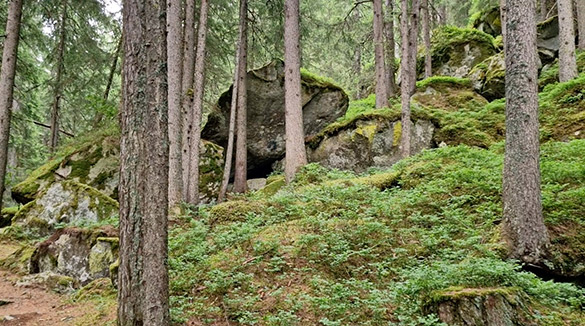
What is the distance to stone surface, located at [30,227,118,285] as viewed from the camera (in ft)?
23.0

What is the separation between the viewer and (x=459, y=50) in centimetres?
1808

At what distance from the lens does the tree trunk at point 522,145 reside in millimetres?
4973

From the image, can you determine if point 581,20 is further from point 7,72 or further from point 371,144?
point 7,72

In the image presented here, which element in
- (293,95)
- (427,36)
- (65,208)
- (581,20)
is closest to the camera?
(65,208)

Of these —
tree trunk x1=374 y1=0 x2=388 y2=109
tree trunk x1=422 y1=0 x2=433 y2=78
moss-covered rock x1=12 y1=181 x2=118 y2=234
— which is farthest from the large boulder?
moss-covered rock x1=12 y1=181 x2=118 y2=234

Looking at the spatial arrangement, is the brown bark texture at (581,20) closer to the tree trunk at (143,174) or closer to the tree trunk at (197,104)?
the tree trunk at (197,104)

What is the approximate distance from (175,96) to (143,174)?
242 inches

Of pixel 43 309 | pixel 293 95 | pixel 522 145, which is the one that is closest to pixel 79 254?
pixel 43 309

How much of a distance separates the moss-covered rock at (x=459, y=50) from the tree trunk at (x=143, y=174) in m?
16.5

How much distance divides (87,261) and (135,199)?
14.7 ft

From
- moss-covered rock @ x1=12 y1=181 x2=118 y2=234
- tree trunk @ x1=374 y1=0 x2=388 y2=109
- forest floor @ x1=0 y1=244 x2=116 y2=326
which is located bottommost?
forest floor @ x1=0 y1=244 x2=116 y2=326

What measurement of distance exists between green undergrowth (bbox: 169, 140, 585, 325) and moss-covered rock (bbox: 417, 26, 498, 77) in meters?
10.2

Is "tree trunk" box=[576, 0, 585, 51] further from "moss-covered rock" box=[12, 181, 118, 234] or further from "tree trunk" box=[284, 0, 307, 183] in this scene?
"moss-covered rock" box=[12, 181, 118, 234]

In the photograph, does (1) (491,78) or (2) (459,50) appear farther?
(2) (459,50)
